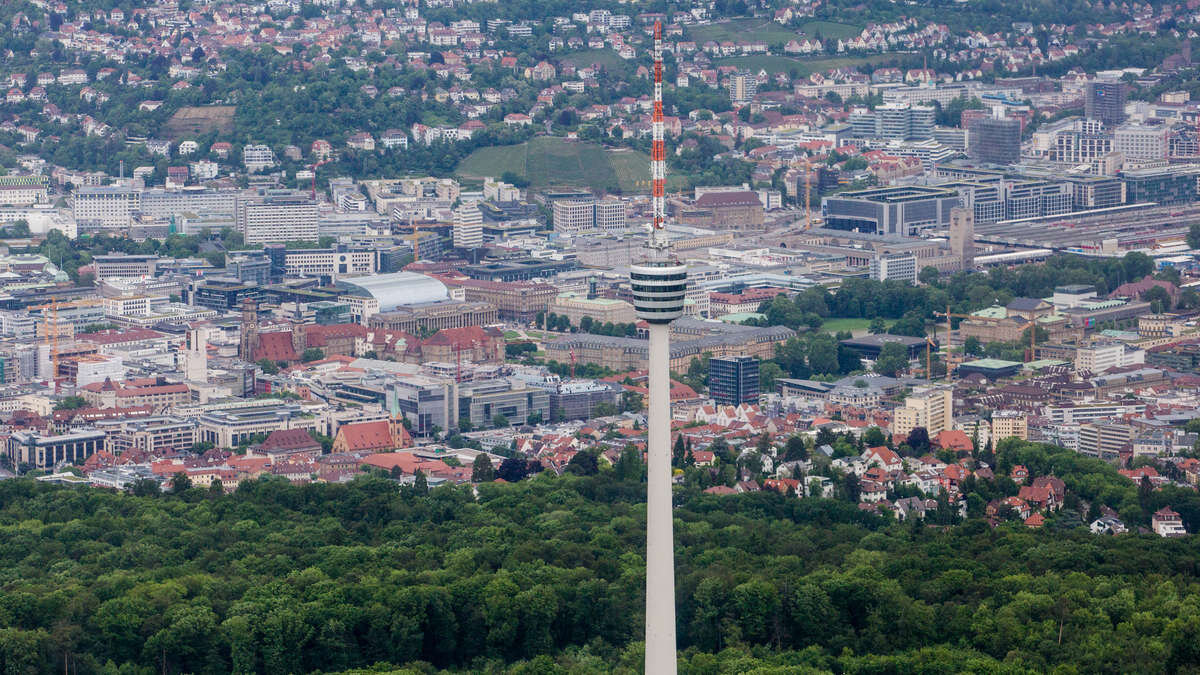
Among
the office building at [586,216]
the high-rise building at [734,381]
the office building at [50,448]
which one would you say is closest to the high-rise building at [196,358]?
the office building at [50,448]

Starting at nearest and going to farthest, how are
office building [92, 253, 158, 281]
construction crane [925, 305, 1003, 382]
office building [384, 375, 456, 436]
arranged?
office building [384, 375, 456, 436]
construction crane [925, 305, 1003, 382]
office building [92, 253, 158, 281]

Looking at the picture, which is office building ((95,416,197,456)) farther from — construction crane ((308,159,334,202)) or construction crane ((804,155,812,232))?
construction crane ((804,155,812,232))

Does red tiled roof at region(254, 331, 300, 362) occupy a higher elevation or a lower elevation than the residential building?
higher

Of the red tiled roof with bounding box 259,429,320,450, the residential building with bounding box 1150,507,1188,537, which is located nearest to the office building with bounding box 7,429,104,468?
the red tiled roof with bounding box 259,429,320,450

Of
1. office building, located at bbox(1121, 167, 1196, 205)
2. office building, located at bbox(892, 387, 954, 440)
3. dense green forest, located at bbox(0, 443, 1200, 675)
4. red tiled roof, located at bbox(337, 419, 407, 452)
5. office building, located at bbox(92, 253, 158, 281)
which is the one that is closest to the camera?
dense green forest, located at bbox(0, 443, 1200, 675)

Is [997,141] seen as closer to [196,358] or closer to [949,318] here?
[949,318]

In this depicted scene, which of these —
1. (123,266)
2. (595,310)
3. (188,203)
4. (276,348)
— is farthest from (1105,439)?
(188,203)
